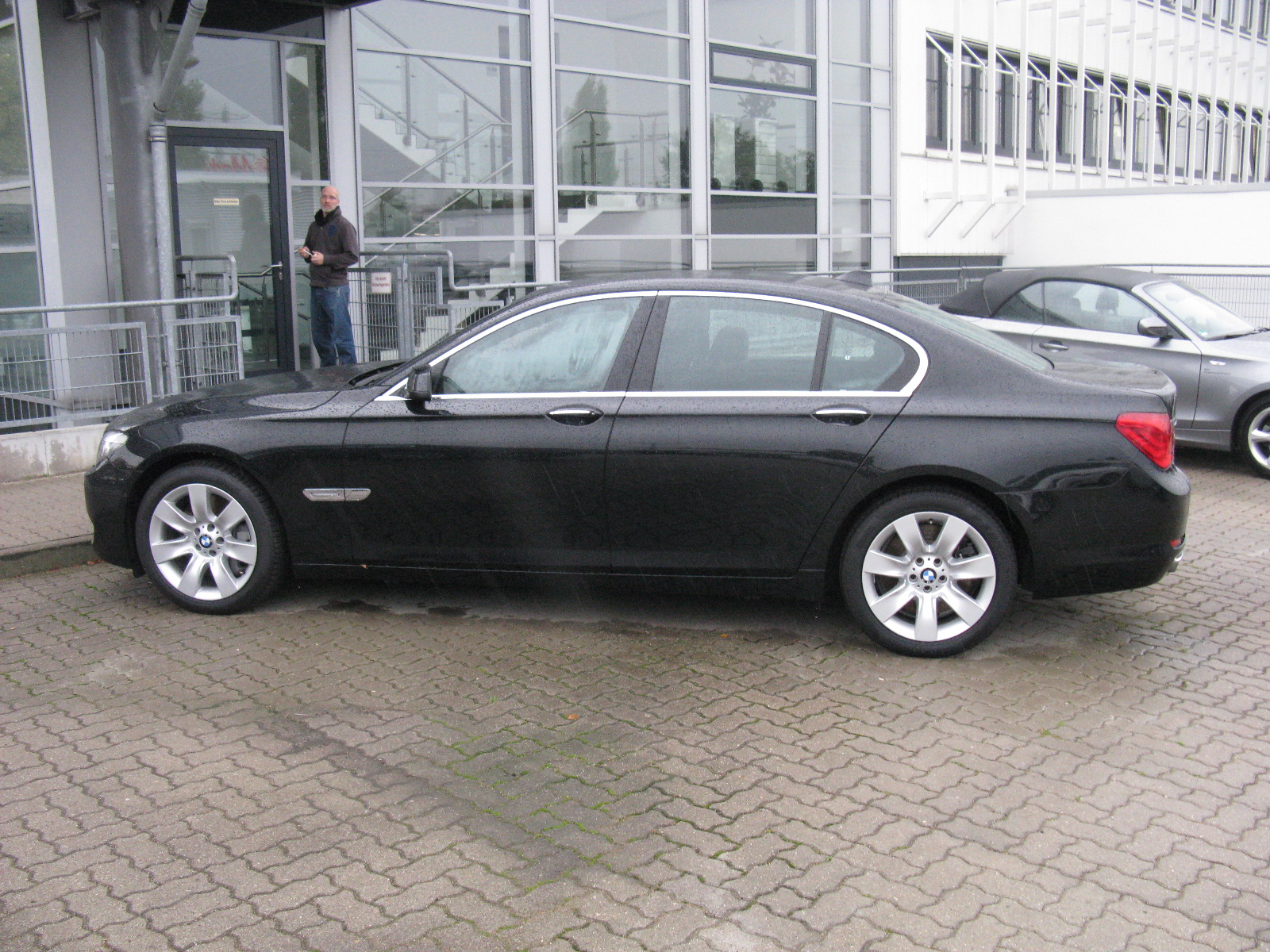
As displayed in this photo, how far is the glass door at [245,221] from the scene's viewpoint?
485 inches

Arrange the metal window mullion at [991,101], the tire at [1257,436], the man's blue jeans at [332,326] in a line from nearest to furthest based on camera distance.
A: the tire at [1257,436]
the man's blue jeans at [332,326]
the metal window mullion at [991,101]

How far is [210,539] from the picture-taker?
234 inches

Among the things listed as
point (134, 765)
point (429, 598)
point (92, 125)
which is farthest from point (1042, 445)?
point (92, 125)

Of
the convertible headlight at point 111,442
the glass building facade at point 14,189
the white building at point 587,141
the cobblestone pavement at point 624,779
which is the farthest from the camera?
the white building at point 587,141

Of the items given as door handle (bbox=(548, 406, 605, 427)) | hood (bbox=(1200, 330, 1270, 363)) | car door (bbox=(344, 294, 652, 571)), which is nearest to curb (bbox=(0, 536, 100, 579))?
car door (bbox=(344, 294, 652, 571))

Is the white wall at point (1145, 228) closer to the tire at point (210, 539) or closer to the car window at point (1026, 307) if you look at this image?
the car window at point (1026, 307)

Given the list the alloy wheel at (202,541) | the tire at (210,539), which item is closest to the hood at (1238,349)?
the tire at (210,539)

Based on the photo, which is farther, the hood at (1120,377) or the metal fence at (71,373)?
the metal fence at (71,373)

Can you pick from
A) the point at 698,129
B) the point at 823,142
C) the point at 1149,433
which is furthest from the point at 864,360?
the point at 823,142

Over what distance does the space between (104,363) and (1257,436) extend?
903cm

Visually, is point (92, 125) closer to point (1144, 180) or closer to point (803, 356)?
point (803, 356)

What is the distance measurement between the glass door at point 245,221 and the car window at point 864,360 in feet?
27.4

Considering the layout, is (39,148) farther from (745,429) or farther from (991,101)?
(991,101)

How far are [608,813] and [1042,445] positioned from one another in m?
2.56
